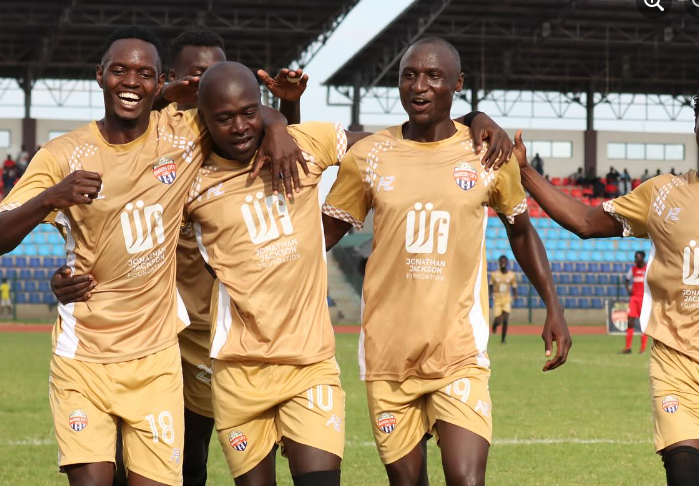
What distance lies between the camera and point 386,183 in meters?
5.63

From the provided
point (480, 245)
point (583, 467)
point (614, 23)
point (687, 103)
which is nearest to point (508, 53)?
point (614, 23)

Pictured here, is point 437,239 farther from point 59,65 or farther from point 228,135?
point 59,65

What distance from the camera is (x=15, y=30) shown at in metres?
39.2

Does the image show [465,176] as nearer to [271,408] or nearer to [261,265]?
[261,265]

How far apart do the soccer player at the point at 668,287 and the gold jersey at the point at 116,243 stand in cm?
200

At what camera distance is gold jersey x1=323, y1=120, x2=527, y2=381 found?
18.1 ft

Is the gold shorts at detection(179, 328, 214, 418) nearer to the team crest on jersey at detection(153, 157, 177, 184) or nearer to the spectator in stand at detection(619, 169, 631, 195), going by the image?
the team crest on jersey at detection(153, 157, 177, 184)

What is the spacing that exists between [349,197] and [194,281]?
3.58 feet

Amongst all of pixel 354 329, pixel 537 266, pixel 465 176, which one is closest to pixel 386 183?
pixel 465 176

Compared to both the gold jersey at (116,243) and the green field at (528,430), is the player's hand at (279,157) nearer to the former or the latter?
the gold jersey at (116,243)

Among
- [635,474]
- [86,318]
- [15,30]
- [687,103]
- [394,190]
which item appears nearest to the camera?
[86,318]

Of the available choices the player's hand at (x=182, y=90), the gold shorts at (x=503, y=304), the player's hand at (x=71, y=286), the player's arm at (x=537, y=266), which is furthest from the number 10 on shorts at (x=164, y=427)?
the gold shorts at (x=503, y=304)

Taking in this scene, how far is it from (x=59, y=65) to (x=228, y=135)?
132 feet

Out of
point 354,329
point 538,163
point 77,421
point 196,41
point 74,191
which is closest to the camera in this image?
point 74,191
